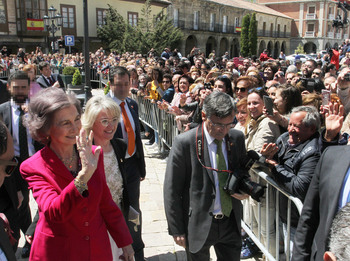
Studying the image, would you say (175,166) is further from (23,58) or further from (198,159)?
(23,58)

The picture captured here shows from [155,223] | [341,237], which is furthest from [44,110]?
[155,223]

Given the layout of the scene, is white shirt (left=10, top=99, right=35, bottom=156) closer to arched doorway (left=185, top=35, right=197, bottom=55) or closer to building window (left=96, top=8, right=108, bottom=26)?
building window (left=96, top=8, right=108, bottom=26)

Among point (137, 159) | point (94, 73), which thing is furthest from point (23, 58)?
point (137, 159)

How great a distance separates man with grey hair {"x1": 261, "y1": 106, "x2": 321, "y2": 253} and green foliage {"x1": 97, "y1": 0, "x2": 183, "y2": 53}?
1059 inches

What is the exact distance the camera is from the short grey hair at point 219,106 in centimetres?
244

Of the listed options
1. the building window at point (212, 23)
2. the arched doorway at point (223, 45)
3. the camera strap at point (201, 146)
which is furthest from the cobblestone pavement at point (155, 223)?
the arched doorway at point (223, 45)

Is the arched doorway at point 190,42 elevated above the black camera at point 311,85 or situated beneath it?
elevated above

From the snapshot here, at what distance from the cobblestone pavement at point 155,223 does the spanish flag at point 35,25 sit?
86.3 ft

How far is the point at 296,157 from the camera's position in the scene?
9.30ft

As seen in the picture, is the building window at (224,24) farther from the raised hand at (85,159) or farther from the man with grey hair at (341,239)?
the man with grey hair at (341,239)

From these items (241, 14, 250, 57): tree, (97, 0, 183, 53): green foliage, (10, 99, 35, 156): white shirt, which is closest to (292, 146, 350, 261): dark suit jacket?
(10, 99, 35, 156): white shirt

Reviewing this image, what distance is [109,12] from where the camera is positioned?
32625mm

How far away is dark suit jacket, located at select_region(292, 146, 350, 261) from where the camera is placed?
1717mm

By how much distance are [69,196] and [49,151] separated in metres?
0.40
